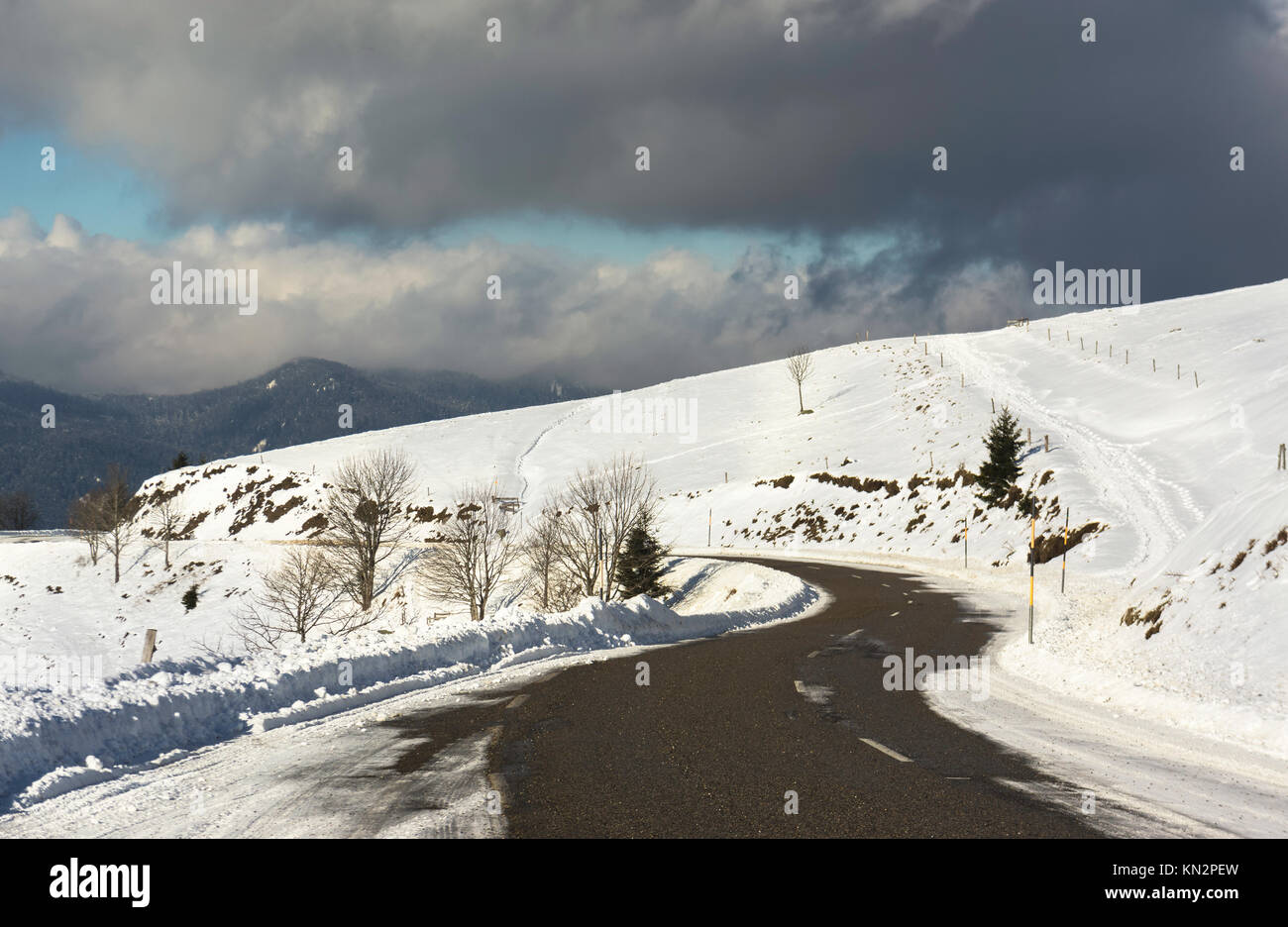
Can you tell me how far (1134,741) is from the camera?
10.9m

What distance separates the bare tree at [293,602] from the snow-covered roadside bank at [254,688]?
43.1 metres

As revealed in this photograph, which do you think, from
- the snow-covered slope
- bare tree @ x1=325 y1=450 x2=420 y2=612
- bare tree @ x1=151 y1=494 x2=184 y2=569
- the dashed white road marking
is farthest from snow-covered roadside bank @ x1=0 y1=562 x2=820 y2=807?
bare tree @ x1=151 y1=494 x2=184 y2=569

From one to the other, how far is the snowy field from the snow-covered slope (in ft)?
0.51

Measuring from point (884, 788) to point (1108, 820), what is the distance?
1840 mm

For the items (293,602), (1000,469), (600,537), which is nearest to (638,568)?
(600,537)

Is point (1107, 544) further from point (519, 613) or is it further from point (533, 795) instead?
point (533, 795)

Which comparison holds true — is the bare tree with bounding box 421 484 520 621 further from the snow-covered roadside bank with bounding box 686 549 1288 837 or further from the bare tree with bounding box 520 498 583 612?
the snow-covered roadside bank with bounding box 686 549 1288 837

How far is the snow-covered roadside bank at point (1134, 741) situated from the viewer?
7.54 m

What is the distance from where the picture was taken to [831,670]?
1678 cm

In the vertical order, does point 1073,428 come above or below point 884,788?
above

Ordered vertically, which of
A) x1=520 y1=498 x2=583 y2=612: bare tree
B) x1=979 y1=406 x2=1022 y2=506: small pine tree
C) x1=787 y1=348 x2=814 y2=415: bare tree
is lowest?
x1=520 y1=498 x2=583 y2=612: bare tree

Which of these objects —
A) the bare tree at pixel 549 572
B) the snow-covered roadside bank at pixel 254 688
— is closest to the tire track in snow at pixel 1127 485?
the snow-covered roadside bank at pixel 254 688

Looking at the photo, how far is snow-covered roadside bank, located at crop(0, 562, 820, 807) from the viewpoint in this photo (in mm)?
9312
